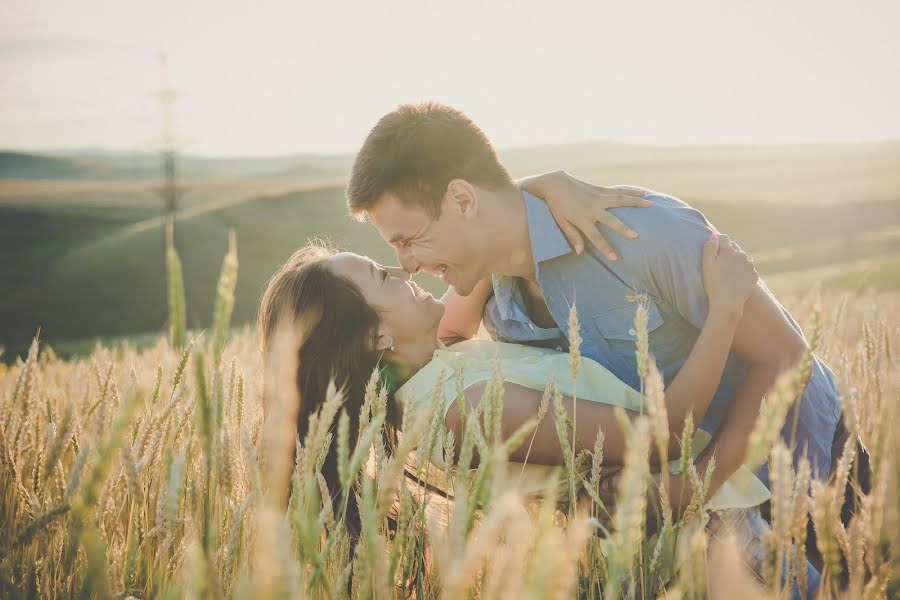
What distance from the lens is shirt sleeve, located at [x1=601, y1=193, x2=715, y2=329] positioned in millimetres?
2656

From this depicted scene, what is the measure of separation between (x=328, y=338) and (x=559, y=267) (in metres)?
1.10

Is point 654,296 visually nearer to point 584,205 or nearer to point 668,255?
point 668,255

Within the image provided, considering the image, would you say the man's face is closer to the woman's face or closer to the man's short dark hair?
the man's short dark hair

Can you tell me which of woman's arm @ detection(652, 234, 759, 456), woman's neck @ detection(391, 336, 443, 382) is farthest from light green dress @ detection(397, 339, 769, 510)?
woman's neck @ detection(391, 336, 443, 382)

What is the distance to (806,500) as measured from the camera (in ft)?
3.63

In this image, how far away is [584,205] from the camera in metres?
2.90

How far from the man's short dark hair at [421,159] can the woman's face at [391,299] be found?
0.37 metres

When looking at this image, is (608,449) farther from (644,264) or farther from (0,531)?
(0,531)

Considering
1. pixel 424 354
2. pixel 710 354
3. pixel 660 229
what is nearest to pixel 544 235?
pixel 660 229

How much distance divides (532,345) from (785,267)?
29.0 meters

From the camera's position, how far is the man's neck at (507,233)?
10.6 ft

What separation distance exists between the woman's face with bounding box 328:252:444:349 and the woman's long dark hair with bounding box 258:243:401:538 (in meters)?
0.04

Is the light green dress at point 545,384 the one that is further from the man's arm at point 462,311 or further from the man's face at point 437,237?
the man's arm at point 462,311

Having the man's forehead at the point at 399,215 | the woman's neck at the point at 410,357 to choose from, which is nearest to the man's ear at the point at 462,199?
the man's forehead at the point at 399,215
